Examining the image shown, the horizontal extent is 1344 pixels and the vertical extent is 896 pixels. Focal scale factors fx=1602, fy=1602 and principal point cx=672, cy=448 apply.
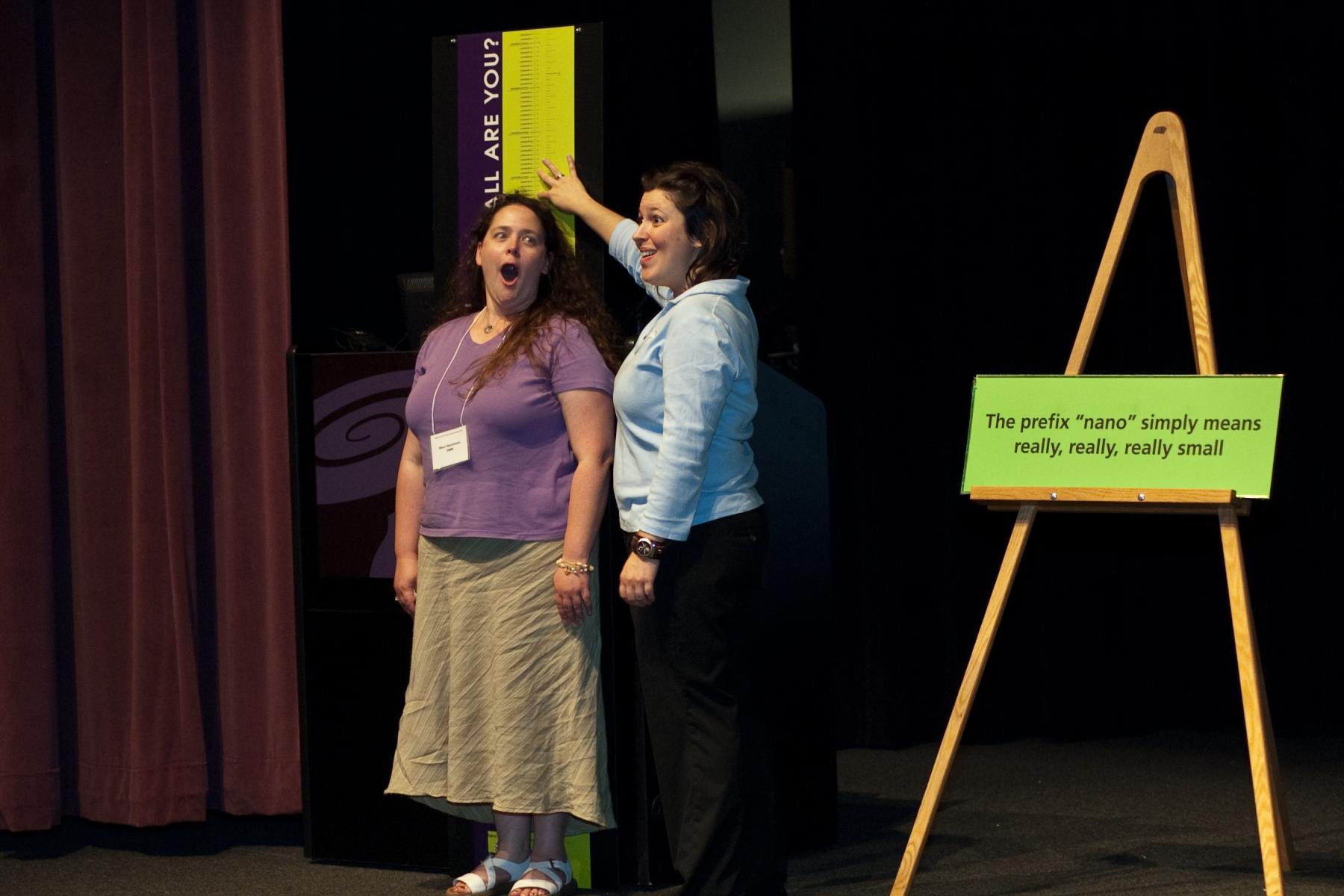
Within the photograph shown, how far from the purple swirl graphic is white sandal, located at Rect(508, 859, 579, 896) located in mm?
838

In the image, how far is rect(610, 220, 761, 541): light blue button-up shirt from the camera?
2.43 m

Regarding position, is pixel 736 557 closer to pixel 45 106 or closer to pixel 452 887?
pixel 452 887

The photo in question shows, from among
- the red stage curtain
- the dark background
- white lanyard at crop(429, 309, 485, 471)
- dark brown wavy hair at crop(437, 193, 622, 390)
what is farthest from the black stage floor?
dark brown wavy hair at crop(437, 193, 622, 390)

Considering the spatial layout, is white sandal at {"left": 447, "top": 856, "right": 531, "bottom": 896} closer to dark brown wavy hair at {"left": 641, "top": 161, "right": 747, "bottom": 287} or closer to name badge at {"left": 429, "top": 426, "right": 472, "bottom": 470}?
name badge at {"left": 429, "top": 426, "right": 472, "bottom": 470}

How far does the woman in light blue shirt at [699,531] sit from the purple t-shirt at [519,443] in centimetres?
17

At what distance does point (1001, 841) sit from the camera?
3.39 m

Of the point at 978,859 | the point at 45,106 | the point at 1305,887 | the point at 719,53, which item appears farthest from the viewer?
the point at 719,53

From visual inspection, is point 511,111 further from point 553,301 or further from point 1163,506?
point 1163,506

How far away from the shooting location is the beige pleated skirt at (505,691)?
275 centimetres

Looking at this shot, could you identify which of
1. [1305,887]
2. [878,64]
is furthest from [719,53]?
[1305,887]

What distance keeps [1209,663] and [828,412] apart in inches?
50.7

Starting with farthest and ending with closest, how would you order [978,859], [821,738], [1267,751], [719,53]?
[719,53]
[821,738]
[978,859]
[1267,751]

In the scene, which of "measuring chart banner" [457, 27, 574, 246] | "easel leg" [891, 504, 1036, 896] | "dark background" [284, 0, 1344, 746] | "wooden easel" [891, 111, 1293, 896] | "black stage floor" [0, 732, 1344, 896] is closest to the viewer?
"wooden easel" [891, 111, 1293, 896]

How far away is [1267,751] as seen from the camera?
271 cm
